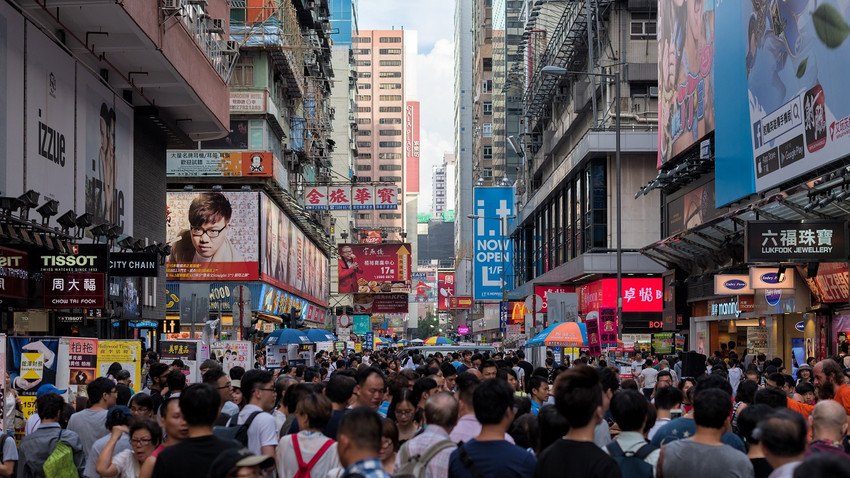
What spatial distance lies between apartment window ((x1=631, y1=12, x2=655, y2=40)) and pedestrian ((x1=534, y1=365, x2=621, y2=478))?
45.9 metres

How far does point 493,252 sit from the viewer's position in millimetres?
86125

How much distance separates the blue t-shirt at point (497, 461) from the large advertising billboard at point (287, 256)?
43.5 meters

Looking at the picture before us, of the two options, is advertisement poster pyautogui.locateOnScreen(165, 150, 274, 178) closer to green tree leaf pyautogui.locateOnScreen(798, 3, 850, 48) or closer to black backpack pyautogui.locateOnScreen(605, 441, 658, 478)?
green tree leaf pyautogui.locateOnScreen(798, 3, 850, 48)

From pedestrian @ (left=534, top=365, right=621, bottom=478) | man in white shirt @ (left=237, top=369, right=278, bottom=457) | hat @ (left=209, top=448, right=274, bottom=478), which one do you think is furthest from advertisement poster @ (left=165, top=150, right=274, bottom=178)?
hat @ (left=209, top=448, right=274, bottom=478)

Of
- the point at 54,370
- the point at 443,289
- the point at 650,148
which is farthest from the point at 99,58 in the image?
the point at 443,289

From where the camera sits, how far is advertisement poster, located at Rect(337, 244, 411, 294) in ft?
249

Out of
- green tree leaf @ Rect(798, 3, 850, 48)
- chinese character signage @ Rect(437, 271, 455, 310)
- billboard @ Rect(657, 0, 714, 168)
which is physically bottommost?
chinese character signage @ Rect(437, 271, 455, 310)

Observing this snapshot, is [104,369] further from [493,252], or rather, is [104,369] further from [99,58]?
[493,252]

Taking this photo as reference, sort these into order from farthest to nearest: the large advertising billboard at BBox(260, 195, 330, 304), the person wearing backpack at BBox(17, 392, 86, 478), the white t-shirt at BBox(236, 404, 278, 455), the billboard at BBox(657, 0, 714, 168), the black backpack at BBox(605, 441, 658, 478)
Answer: the large advertising billboard at BBox(260, 195, 330, 304), the billboard at BBox(657, 0, 714, 168), the person wearing backpack at BBox(17, 392, 86, 478), the white t-shirt at BBox(236, 404, 278, 455), the black backpack at BBox(605, 441, 658, 478)

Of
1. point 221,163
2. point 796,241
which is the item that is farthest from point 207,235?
point 796,241

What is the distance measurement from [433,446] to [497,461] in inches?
26.4

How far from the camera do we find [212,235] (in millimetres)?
48938

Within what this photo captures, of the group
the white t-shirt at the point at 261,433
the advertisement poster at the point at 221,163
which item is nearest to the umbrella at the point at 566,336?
the white t-shirt at the point at 261,433

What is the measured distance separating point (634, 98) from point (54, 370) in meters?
38.5
